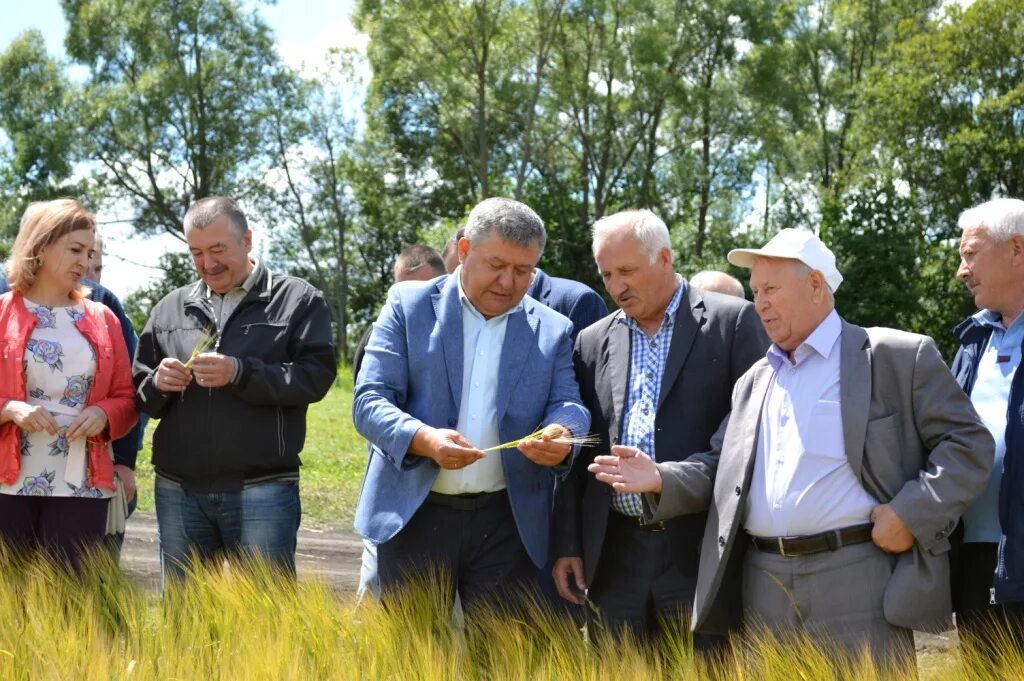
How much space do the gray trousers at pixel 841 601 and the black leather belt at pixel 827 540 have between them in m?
0.02

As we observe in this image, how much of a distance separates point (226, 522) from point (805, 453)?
2.62 m

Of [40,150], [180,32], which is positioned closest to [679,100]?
[180,32]

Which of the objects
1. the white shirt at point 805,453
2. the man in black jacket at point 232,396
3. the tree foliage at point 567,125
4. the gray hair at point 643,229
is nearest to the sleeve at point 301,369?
the man in black jacket at point 232,396

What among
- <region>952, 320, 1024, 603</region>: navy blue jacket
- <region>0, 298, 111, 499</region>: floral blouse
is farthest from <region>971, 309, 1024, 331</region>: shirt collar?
<region>0, 298, 111, 499</region>: floral blouse

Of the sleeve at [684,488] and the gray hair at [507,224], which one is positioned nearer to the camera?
the sleeve at [684,488]

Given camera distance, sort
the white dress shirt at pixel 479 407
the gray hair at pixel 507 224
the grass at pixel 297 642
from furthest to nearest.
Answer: the white dress shirt at pixel 479 407 < the gray hair at pixel 507 224 < the grass at pixel 297 642

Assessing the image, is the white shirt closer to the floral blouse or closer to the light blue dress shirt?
the light blue dress shirt

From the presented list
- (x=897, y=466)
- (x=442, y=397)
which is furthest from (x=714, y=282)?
(x=897, y=466)

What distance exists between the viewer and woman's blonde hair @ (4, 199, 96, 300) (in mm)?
4922

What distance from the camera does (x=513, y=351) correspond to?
4.52m

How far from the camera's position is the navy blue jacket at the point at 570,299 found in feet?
18.7

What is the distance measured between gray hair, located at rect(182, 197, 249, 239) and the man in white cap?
216 centimetres

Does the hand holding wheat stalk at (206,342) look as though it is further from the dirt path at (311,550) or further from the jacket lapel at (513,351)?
the dirt path at (311,550)

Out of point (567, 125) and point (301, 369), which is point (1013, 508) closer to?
point (301, 369)
